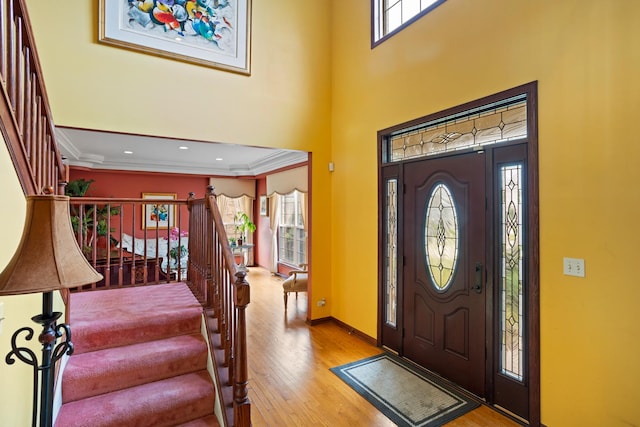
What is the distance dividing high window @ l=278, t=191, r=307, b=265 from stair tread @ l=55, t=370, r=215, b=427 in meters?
4.46

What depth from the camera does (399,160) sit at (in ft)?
11.5

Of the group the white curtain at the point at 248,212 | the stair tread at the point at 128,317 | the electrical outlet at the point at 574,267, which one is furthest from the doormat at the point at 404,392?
the white curtain at the point at 248,212

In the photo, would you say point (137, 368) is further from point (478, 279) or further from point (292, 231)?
point (292, 231)

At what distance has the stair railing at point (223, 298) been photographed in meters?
1.95

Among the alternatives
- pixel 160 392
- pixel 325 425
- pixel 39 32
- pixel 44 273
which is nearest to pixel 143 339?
pixel 160 392

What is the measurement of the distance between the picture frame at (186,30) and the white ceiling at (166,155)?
1209 millimetres

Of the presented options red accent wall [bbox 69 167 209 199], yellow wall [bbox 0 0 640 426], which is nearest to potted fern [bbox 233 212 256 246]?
red accent wall [bbox 69 167 209 199]

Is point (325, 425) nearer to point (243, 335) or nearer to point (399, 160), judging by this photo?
point (243, 335)

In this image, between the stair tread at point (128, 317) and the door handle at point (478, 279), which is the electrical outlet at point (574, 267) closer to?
the door handle at point (478, 279)

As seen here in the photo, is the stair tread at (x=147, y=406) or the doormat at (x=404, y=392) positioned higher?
the stair tread at (x=147, y=406)

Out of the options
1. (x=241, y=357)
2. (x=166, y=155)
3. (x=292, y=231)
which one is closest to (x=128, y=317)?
(x=241, y=357)

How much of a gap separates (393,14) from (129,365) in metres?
4.27

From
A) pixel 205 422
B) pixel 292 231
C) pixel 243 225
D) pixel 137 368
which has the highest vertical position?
pixel 243 225

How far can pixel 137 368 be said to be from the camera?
228cm
